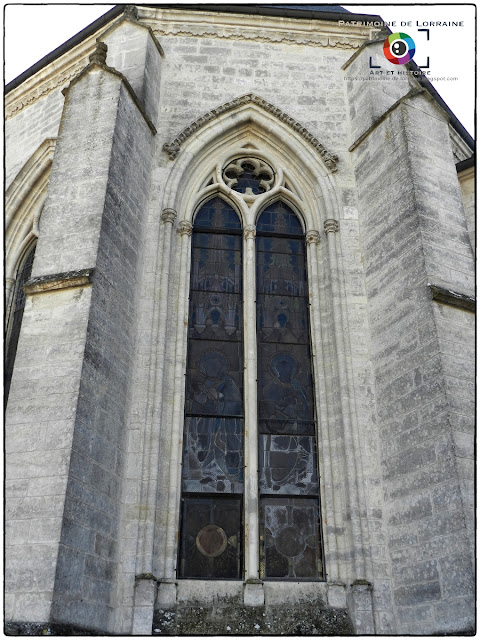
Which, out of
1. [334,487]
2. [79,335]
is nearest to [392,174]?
[334,487]

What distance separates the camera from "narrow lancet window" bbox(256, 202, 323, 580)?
6574 mm

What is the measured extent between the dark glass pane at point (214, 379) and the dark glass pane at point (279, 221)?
1.67m

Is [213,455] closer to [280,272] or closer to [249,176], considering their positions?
[280,272]

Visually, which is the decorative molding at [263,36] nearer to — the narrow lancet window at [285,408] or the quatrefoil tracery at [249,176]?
the quatrefoil tracery at [249,176]

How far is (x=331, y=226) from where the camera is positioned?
8.19 metres

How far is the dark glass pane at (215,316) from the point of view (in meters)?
7.63

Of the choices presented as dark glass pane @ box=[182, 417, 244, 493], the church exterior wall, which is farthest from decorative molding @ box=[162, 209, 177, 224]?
dark glass pane @ box=[182, 417, 244, 493]

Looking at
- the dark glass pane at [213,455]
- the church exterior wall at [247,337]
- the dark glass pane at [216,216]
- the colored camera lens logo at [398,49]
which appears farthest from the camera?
the colored camera lens logo at [398,49]

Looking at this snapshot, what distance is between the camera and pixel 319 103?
9180mm

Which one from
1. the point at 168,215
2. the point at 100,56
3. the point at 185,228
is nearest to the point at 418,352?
the point at 185,228

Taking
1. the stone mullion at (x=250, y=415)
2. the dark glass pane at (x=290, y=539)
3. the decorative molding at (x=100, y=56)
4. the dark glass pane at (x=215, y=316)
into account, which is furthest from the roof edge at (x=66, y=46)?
the dark glass pane at (x=290, y=539)

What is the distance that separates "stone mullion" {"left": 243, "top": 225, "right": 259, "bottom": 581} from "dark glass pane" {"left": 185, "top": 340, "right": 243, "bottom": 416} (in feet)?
0.40

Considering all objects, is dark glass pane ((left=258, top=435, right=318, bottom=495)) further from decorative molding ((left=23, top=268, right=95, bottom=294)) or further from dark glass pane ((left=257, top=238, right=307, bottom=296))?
decorative molding ((left=23, top=268, right=95, bottom=294))

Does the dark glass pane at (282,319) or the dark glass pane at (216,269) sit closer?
the dark glass pane at (282,319)
